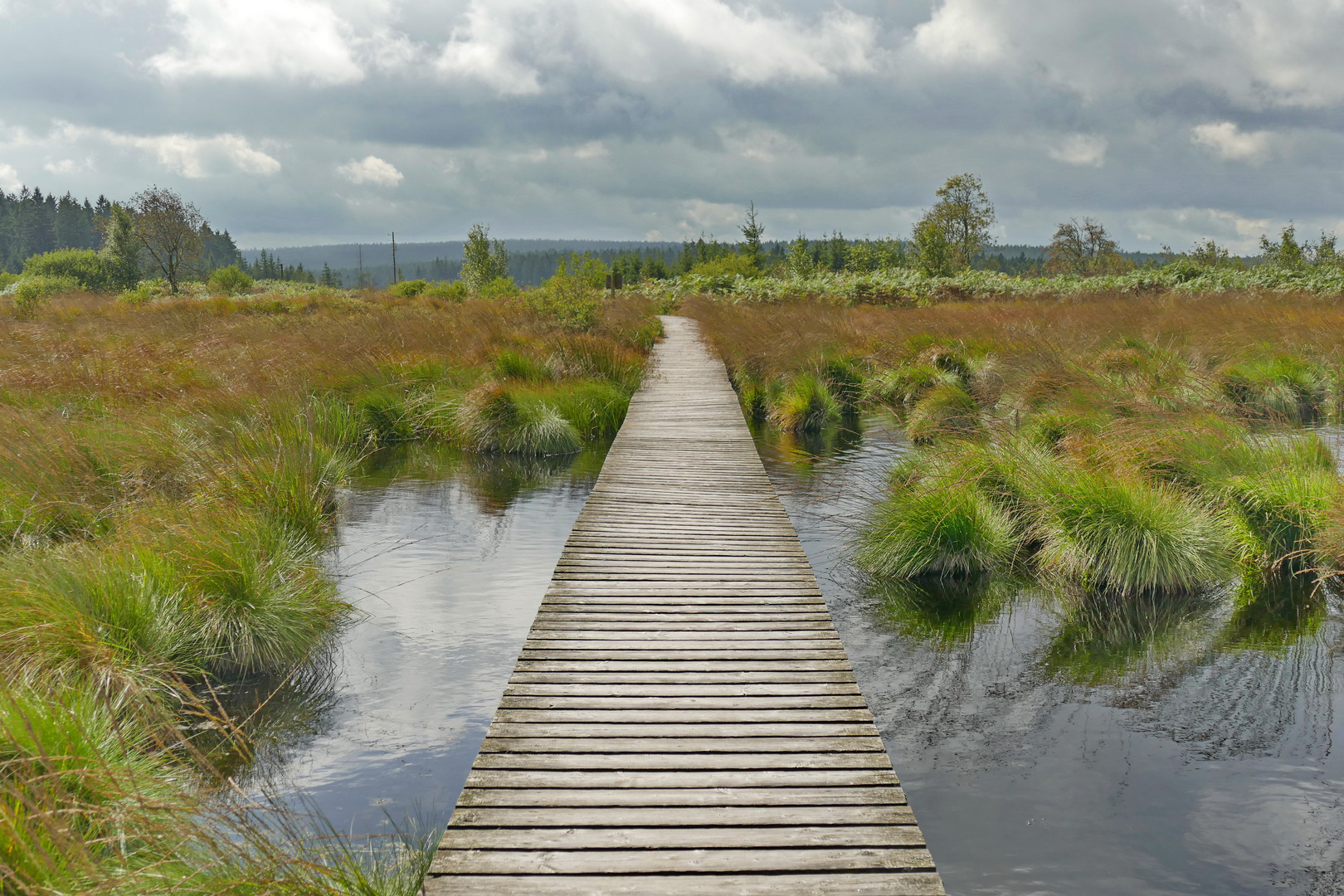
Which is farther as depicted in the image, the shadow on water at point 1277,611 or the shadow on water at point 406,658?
the shadow on water at point 1277,611

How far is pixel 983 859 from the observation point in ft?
11.0

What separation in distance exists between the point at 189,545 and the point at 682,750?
126 inches

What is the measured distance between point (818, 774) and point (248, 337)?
1292 centimetres

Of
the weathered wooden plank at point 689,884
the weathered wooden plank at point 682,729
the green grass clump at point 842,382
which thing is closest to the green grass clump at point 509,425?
the green grass clump at point 842,382

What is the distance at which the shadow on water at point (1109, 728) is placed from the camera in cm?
334

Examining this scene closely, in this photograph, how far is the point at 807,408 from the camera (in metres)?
12.2

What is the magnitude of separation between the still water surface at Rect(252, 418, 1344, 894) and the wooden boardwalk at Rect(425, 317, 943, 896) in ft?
2.09

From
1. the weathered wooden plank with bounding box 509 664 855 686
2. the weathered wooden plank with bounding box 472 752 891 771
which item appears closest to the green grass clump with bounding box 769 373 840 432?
the weathered wooden plank with bounding box 509 664 855 686

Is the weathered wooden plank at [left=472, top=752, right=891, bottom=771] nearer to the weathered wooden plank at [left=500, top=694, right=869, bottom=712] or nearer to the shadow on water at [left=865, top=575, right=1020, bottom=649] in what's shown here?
the weathered wooden plank at [left=500, top=694, right=869, bottom=712]

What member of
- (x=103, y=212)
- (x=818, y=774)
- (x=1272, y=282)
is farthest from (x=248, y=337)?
(x=103, y=212)

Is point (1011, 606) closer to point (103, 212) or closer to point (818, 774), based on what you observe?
point (818, 774)

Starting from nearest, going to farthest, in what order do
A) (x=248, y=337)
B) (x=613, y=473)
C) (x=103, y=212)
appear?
(x=613, y=473)
(x=248, y=337)
(x=103, y=212)

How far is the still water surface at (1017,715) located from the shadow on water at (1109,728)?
0.01 meters

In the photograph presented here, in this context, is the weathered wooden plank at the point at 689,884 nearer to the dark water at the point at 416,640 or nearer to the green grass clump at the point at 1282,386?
the dark water at the point at 416,640
